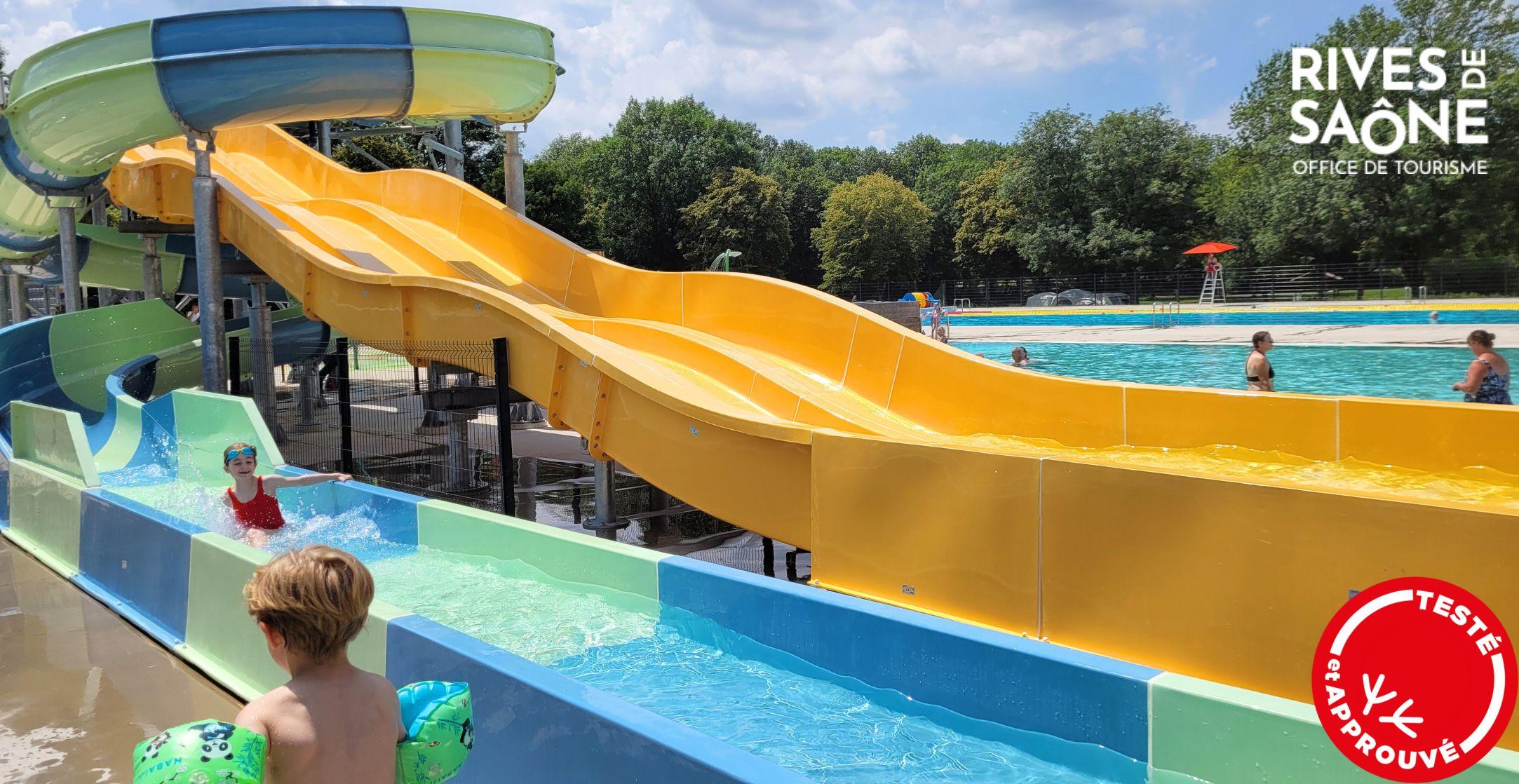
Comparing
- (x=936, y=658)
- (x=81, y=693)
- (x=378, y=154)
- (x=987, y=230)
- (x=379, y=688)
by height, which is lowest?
(x=81, y=693)

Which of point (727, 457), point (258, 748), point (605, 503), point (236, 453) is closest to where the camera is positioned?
point (258, 748)

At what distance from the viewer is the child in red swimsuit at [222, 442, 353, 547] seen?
6309mm

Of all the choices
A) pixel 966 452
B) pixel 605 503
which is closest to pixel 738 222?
pixel 605 503

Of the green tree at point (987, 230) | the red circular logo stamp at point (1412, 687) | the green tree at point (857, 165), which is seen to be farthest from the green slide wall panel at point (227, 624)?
the green tree at point (857, 165)

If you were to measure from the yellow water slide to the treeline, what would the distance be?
28361 millimetres

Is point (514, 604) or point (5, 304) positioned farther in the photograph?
Result: point (5, 304)

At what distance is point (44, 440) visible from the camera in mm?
8125

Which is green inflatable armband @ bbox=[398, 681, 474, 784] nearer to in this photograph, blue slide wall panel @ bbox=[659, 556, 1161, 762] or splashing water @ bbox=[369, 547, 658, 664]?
blue slide wall panel @ bbox=[659, 556, 1161, 762]

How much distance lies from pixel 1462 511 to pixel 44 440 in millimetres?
9104

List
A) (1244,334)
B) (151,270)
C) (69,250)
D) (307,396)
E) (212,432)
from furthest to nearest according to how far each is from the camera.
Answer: (1244,334) < (307,396) < (151,270) < (69,250) < (212,432)

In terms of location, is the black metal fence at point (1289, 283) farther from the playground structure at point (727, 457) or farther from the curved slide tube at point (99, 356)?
the curved slide tube at point (99, 356)

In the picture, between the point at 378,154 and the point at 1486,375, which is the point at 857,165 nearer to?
the point at 378,154

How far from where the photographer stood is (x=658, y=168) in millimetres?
51125

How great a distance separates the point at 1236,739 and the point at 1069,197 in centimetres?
4809
